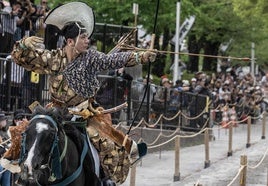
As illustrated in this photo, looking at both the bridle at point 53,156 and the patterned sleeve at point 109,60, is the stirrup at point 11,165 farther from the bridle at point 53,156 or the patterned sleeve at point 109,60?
the patterned sleeve at point 109,60

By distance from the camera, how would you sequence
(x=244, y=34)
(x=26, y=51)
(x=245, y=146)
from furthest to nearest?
(x=244, y=34)
(x=245, y=146)
(x=26, y=51)

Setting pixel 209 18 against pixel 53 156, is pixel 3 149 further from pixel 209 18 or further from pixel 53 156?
pixel 209 18

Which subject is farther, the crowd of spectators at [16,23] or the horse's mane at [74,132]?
the crowd of spectators at [16,23]

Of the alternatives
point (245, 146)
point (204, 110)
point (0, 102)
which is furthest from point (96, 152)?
point (204, 110)

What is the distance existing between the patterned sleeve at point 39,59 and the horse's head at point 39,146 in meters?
1.02

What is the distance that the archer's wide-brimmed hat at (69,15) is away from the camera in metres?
6.88

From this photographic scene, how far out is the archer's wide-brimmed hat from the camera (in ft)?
22.6

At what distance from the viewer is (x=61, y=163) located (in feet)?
19.3

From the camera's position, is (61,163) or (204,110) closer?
(61,163)

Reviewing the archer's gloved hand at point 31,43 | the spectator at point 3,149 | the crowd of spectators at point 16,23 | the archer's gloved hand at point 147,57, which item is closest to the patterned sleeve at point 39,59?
the archer's gloved hand at point 31,43

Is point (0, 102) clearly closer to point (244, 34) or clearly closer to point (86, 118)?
point (86, 118)

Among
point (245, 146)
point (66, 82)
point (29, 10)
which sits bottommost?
point (245, 146)

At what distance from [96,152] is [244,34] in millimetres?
31748

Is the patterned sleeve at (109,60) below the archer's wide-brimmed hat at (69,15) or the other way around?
below
